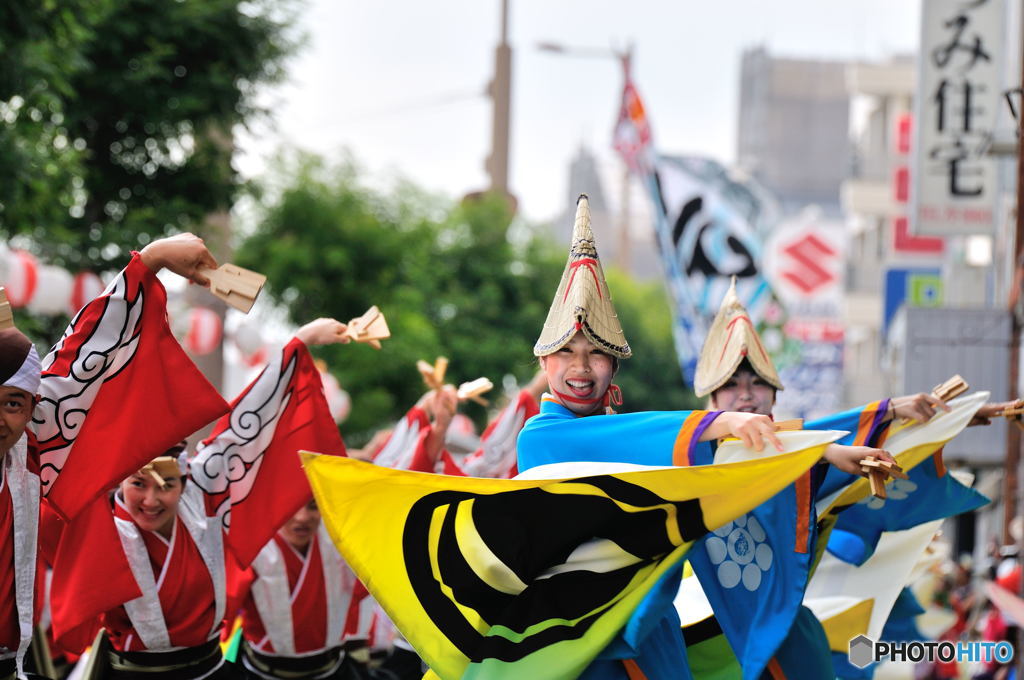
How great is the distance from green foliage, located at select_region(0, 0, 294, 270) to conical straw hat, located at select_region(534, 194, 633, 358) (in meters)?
8.06

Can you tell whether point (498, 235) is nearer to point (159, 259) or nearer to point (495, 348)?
point (495, 348)

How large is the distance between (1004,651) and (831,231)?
217 ft

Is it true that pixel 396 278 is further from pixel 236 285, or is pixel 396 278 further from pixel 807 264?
pixel 236 285

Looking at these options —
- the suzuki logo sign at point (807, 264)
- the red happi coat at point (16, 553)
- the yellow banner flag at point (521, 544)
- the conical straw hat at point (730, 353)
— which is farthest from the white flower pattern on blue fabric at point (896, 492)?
the suzuki logo sign at point (807, 264)

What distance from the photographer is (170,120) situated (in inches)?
544

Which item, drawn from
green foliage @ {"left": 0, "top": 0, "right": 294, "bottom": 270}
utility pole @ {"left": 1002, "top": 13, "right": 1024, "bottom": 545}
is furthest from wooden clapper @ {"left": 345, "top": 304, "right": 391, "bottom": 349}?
green foliage @ {"left": 0, "top": 0, "right": 294, "bottom": 270}

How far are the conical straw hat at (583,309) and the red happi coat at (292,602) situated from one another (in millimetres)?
2413

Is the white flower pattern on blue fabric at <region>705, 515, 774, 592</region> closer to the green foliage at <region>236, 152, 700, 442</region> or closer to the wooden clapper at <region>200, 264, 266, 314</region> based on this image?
the wooden clapper at <region>200, 264, 266, 314</region>

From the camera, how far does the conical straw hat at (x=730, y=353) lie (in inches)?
238

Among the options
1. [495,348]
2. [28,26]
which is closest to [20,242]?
[28,26]

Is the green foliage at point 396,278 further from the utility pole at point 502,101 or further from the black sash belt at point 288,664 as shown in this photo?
the black sash belt at point 288,664

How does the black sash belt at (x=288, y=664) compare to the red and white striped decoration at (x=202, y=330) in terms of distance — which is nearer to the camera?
the black sash belt at (x=288, y=664)

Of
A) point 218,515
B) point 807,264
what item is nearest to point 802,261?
point 807,264

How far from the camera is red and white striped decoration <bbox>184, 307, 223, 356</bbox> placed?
45.1ft
